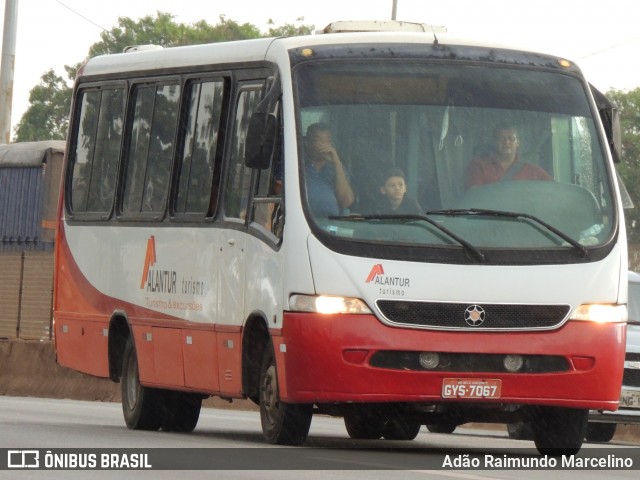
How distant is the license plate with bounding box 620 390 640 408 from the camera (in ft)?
70.0

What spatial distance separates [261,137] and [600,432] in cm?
995

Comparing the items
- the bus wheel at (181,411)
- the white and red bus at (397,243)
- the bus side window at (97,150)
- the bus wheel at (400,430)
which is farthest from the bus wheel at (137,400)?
the bus wheel at (400,430)

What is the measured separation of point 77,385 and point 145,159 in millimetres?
12844

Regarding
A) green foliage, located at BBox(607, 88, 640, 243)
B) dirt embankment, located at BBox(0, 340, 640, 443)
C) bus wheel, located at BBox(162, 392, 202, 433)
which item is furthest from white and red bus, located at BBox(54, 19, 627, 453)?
green foliage, located at BBox(607, 88, 640, 243)

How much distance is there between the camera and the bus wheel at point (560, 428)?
14.2m

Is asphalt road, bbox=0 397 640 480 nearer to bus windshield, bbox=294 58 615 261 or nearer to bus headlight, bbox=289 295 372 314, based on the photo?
bus headlight, bbox=289 295 372 314

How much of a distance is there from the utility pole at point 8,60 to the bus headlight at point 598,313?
3018 cm

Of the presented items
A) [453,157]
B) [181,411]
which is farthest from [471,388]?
[181,411]

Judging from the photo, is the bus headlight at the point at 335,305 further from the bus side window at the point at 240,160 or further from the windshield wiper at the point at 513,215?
the bus side window at the point at 240,160

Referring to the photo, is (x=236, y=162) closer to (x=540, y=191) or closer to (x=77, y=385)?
(x=540, y=191)

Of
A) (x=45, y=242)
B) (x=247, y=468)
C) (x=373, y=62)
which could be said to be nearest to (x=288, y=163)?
(x=373, y=62)

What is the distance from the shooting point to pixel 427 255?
1323 centimetres

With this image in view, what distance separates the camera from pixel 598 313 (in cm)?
1356
